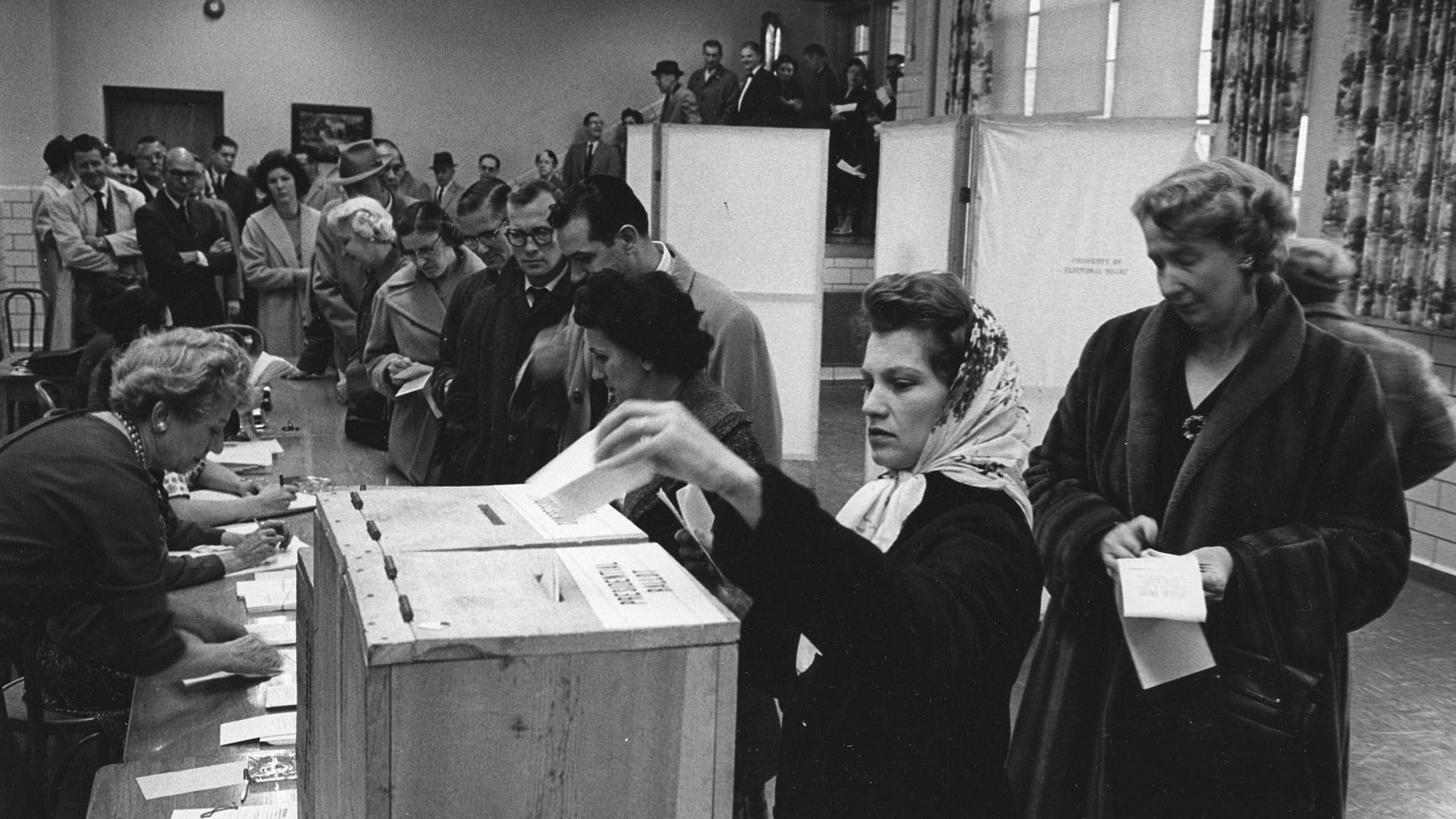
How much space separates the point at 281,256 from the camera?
8.62m

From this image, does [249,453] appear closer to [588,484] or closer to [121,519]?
[121,519]

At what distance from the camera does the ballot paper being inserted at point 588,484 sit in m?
1.36

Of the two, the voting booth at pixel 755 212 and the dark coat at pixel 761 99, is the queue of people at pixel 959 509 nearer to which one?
the voting booth at pixel 755 212

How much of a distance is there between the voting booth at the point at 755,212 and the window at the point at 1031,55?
113 inches

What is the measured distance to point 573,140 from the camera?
53.8 ft

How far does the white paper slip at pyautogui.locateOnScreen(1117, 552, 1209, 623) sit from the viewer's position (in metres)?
2.19

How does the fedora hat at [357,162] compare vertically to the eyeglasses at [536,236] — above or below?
above

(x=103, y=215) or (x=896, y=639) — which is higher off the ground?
(x=103, y=215)

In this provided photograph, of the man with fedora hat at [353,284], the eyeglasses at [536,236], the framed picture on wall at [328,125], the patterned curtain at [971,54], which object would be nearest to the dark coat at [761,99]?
the patterned curtain at [971,54]

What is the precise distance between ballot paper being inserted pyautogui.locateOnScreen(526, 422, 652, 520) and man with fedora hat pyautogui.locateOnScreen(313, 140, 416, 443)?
431cm

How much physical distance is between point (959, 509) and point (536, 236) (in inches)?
97.8

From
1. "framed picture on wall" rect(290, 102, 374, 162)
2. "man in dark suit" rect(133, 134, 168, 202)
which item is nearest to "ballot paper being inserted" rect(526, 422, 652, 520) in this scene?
"man in dark suit" rect(133, 134, 168, 202)

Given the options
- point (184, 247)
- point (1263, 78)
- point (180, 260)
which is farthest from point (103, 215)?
point (1263, 78)

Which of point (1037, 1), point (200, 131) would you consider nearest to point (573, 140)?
point (200, 131)
